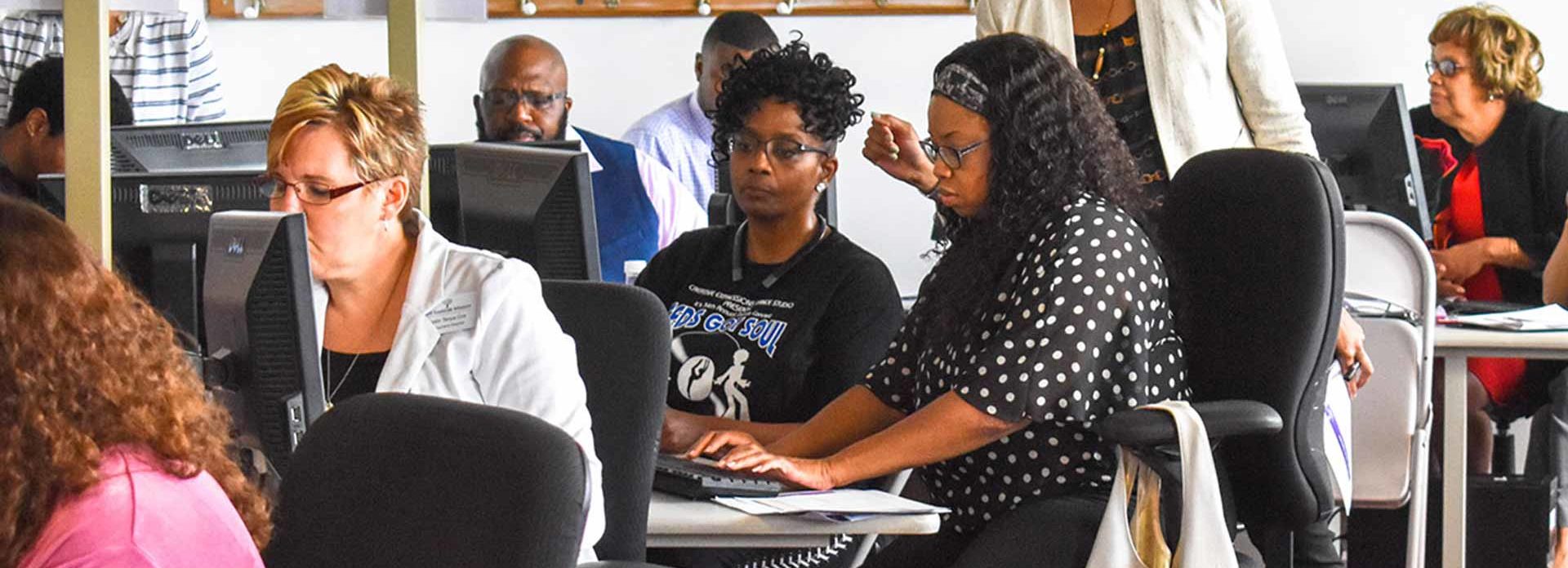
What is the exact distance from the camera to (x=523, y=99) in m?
4.39

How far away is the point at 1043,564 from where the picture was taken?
6.80 feet

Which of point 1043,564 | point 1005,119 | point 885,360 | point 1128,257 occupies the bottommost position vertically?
point 1043,564

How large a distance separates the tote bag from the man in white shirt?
2.77 metres

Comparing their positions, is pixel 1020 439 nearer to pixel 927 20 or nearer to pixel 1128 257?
pixel 1128 257

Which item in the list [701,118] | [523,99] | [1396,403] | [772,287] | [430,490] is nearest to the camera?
[430,490]

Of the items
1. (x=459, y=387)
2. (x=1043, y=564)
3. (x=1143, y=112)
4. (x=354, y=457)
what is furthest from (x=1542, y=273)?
(x=354, y=457)

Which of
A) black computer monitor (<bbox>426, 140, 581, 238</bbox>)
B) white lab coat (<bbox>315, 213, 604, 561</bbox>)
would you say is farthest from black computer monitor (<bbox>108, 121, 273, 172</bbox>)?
white lab coat (<bbox>315, 213, 604, 561</bbox>)

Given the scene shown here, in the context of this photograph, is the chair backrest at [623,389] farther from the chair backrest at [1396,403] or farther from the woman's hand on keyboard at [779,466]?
the chair backrest at [1396,403]

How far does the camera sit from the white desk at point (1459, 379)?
348 centimetres

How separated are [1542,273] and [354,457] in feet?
11.4

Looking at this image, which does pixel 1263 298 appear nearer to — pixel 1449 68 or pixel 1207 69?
pixel 1207 69

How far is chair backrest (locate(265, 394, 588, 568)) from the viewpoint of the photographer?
135 centimetres

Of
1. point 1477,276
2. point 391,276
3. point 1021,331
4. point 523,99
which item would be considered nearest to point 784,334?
point 1021,331

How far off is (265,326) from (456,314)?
20.9 inches
